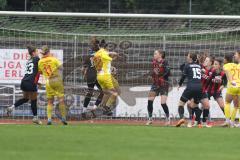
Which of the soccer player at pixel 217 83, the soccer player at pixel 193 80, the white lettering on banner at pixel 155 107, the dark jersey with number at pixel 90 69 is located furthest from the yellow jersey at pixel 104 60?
the soccer player at pixel 217 83

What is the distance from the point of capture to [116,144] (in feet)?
41.2

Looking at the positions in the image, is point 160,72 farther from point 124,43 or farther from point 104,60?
point 124,43

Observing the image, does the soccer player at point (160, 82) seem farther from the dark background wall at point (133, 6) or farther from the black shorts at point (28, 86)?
the dark background wall at point (133, 6)

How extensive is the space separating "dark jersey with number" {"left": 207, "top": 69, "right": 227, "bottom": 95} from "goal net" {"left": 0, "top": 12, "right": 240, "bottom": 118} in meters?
1.52

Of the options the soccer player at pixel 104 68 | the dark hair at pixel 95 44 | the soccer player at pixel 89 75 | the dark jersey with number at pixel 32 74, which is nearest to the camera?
the dark jersey with number at pixel 32 74

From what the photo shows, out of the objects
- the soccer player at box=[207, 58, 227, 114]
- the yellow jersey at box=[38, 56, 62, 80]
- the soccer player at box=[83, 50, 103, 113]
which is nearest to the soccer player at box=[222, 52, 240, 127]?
the soccer player at box=[207, 58, 227, 114]

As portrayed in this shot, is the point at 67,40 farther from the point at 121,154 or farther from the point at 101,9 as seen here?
the point at 121,154

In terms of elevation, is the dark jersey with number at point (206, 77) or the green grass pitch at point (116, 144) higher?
the dark jersey with number at point (206, 77)

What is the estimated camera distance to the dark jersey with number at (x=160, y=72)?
64.5 ft

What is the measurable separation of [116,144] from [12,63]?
964 cm

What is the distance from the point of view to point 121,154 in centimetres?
1101

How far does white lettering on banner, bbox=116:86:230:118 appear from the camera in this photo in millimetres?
21938

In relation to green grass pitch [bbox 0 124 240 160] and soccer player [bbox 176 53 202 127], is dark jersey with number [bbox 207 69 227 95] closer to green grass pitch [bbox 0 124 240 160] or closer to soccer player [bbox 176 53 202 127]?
soccer player [bbox 176 53 202 127]

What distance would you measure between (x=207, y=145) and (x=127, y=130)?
3.62 m
